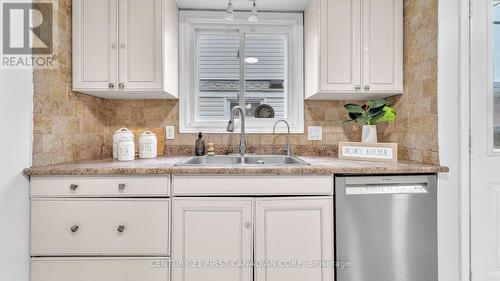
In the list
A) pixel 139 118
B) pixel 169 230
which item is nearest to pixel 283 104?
pixel 139 118

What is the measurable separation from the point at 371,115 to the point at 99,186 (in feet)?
5.90

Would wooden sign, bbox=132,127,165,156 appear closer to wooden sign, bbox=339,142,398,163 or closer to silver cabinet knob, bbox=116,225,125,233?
silver cabinet knob, bbox=116,225,125,233

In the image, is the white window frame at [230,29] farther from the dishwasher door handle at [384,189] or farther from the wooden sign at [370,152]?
the dishwasher door handle at [384,189]

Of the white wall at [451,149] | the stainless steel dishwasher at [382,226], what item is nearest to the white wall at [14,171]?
the stainless steel dishwasher at [382,226]

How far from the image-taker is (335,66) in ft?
6.05

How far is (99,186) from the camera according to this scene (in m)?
1.44

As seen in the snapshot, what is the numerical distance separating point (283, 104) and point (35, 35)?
1750 mm

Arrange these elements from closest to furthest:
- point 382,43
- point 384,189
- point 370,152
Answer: point 384,189 → point 370,152 → point 382,43

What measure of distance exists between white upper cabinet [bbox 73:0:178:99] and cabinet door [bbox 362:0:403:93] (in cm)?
140

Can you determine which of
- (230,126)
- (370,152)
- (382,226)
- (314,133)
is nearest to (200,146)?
(230,126)

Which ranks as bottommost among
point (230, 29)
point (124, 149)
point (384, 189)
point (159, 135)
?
point (384, 189)

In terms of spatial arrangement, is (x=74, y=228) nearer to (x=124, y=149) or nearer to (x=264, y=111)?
(x=124, y=149)

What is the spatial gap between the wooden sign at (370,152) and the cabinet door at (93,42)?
1689 millimetres

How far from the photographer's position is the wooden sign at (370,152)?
167 cm
